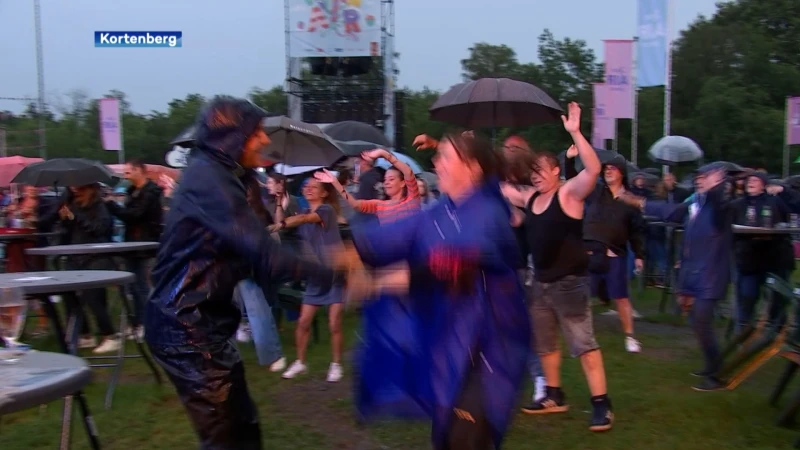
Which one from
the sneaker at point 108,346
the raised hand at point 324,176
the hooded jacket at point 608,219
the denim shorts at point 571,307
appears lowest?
the sneaker at point 108,346

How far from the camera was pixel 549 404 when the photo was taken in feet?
19.2

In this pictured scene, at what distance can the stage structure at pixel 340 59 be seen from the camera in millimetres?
30188

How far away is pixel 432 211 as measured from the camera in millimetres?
3082

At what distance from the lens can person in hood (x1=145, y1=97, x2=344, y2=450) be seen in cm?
312

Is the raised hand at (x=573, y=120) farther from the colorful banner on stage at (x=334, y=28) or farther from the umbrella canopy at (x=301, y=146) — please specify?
the colorful banner on stage at (x=334, y=28)

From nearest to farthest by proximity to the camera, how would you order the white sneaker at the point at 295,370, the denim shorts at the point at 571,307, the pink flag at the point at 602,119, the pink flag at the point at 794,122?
the denim shorts at the point at 571,307
the white sneaker at the point at 295,370
the pink flag at the point at 602,119
the pink flag at the point at 794,122

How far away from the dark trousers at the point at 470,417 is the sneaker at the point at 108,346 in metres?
5.99

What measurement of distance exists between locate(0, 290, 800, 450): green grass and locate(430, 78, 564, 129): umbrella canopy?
274 centimetres

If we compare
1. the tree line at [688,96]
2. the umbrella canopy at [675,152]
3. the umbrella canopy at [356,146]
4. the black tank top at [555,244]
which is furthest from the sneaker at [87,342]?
the tree line at [688,96]

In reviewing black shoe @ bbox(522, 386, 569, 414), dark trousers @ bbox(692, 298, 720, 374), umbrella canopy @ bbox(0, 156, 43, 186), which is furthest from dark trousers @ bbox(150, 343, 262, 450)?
umbrella canopy @ bbox(0, 156, 43, 186)

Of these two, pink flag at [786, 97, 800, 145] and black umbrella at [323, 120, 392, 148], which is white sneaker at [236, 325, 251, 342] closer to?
black umbrella at [323, 120, 392, 148]

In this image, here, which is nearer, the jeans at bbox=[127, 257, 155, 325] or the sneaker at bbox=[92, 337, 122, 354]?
the sneaker at bbox=[92, 337, 122, 354]

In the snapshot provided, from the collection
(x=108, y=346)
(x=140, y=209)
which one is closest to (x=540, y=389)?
(x=108, y=346)

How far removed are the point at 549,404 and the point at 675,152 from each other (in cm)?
969
